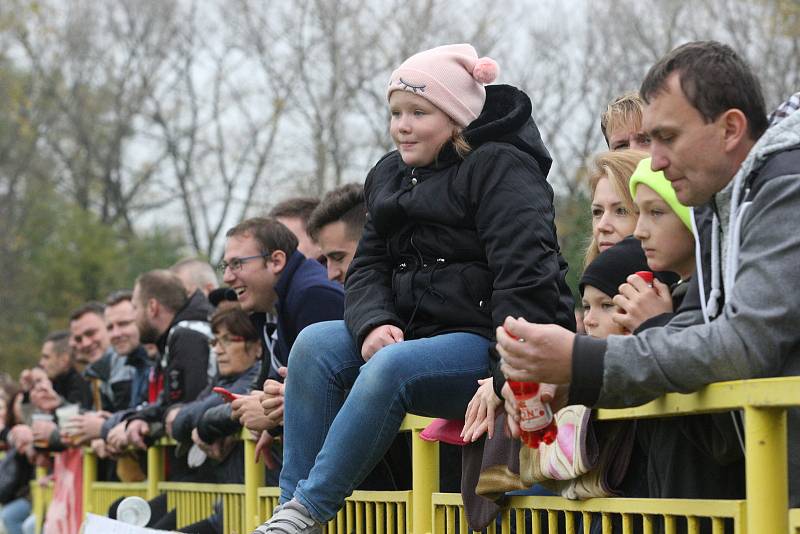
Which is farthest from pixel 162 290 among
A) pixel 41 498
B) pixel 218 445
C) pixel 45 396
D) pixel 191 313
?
pixel 41 498

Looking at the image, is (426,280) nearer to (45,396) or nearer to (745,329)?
(745,329)

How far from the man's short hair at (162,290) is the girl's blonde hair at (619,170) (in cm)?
493

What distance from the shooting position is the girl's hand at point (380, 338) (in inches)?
167

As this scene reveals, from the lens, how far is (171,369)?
8.23 meters

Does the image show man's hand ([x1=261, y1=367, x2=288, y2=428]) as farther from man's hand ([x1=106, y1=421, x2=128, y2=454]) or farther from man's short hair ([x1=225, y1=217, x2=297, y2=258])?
man's hand ([x1=106, y1=421, x2=128, y2=454])

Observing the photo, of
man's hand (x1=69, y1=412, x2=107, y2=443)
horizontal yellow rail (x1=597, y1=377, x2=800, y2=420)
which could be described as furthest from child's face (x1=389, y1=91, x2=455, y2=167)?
man's hand (x1=69, y1=412, x2=107, y2=443)

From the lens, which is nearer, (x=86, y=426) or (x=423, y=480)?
(x=423, y=480)

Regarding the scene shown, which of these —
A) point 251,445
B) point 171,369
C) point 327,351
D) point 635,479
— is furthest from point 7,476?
point 635,479

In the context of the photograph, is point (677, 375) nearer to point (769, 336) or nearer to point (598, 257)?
point (769, 336)

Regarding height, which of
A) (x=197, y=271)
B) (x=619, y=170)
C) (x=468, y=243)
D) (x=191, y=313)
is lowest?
(x=468, y=243)

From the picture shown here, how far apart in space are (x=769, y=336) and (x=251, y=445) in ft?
11.9

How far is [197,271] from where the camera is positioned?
34.1 feet

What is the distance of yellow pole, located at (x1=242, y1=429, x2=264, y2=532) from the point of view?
19.7ft

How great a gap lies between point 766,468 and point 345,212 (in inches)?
135
